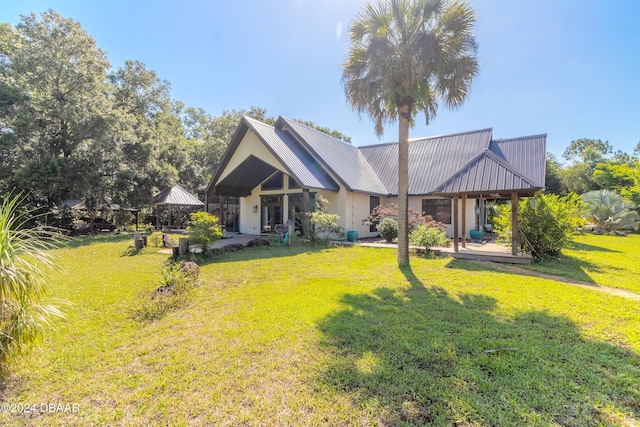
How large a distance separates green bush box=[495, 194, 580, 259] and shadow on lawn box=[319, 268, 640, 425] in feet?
20.0

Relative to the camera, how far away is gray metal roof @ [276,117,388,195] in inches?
591

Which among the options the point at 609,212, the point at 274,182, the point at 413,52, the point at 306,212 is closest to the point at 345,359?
the point at 413,52

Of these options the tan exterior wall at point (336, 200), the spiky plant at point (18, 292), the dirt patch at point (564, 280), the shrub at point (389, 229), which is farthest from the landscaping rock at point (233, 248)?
the dirt patch at point (564, 280)

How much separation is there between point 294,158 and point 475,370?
40.6ft

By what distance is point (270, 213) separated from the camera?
17.4 metres

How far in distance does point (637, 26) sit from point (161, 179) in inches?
1070

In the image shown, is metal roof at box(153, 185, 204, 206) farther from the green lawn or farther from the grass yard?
the green lawn

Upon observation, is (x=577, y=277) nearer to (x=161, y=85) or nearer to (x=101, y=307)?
(x=101, y=307)

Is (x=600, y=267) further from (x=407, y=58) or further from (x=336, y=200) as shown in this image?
(x=336, y=200)

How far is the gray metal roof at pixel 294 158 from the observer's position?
518 inches

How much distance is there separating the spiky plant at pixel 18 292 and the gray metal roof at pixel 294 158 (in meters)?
9.95

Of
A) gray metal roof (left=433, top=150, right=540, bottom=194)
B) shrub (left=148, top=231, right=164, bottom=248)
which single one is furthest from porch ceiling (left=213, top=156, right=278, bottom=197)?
gray metal roof (left=433, top=150, right=540, bottom=194)

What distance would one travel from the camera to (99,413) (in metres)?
2.67

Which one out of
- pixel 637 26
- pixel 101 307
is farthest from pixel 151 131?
pixel 637 26
